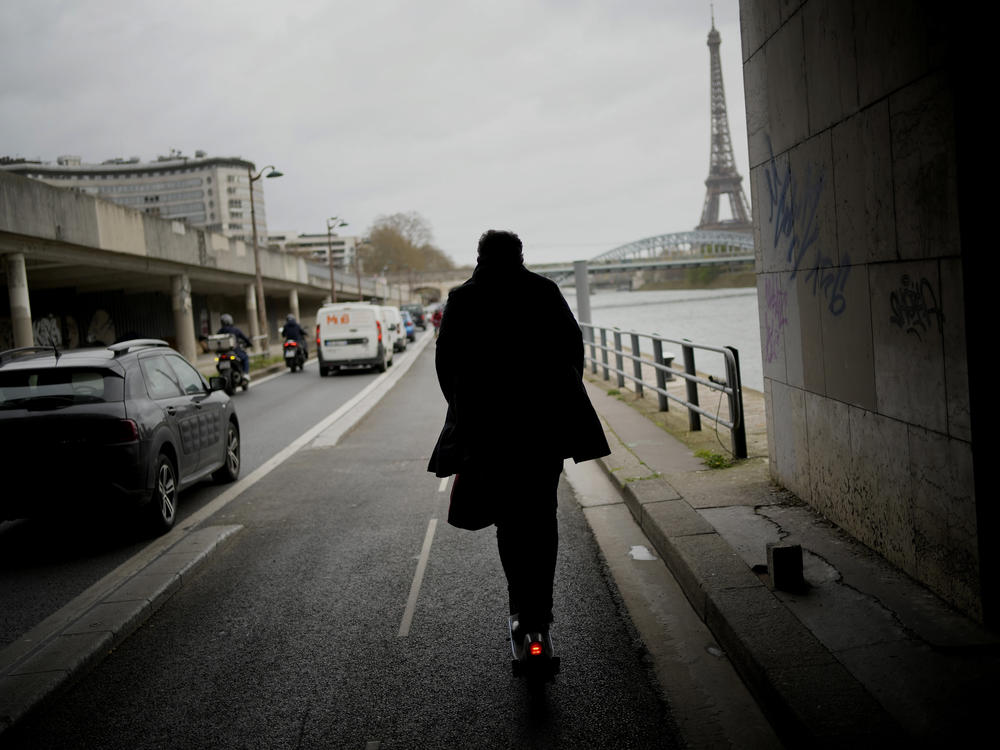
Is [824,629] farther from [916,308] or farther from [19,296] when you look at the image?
[19,296]

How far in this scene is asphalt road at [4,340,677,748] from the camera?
374 centimetres

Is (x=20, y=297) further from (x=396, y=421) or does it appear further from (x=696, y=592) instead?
(x=696, y=592)

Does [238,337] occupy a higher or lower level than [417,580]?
higher

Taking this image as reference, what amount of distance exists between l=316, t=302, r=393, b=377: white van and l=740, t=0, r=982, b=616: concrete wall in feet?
72.2

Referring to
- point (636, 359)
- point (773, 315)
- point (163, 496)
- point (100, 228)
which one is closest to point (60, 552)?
point (163, 496)

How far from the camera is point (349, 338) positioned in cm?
2814

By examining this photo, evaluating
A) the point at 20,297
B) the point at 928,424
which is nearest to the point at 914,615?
the point at 928,424

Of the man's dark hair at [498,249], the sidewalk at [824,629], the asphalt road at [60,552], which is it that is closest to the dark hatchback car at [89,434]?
the asphalt road at [60,552]

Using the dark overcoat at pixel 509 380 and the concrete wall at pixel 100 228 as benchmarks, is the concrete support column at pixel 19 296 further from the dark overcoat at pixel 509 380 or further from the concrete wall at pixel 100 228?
the dark overcoat at pixel 509 380

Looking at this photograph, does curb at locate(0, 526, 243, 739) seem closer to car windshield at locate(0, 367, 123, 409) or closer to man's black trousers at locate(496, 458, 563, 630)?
car windshield at locate(0, 367, 123, 409)

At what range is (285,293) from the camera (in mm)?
62719

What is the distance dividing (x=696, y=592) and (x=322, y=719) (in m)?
2.24

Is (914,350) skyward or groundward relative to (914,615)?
skyward

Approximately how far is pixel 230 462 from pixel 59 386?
9.36 feet
